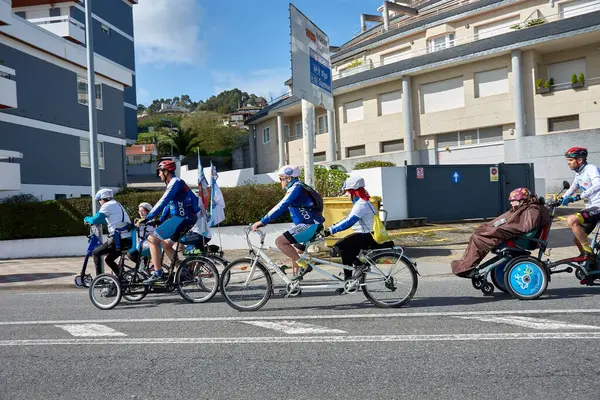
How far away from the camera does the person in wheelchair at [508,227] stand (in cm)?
754

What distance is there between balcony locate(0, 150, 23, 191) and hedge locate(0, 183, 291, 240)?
3017 millimetres

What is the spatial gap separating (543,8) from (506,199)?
18.7 metres

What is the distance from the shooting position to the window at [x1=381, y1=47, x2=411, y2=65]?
40175 millimetres

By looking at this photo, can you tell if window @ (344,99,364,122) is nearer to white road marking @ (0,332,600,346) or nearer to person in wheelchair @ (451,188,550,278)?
person in wheelchair @ (451,188,550,278)

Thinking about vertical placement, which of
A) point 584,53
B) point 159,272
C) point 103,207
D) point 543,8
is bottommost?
point 159,272

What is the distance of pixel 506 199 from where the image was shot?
20922 millimetres

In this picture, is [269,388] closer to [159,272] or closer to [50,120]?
[159,272]

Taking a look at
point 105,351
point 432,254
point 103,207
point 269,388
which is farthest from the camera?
point 432,254

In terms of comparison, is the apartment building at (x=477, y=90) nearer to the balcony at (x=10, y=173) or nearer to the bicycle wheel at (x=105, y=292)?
the balcony at (x=10, y=173)

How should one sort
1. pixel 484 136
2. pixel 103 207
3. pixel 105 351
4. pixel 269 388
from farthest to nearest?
pixel 484 136 < pixel 103 207 < pixel 105 351 < pixel 269 388

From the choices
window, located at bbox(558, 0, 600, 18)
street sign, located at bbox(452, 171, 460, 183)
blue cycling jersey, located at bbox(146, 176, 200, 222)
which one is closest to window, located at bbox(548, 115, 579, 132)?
window, located at bbox(558, 0, 600, 18)

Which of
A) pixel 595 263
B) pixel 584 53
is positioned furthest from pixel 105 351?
pixel 584 53

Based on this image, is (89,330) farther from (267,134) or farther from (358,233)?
(267,134)

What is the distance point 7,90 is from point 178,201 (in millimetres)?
15105
